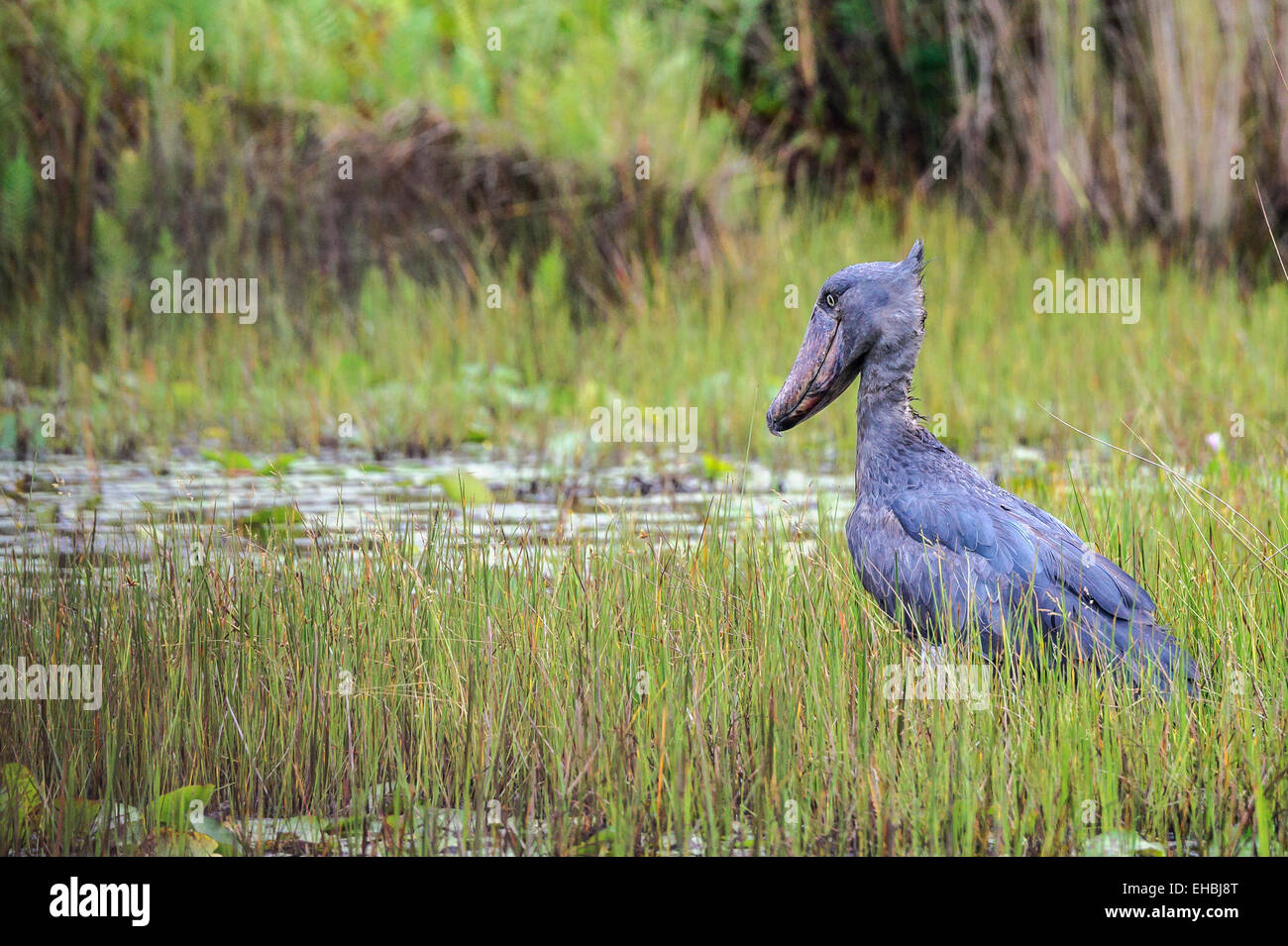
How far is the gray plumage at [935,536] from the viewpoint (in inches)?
153

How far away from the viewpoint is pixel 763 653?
13.2ft

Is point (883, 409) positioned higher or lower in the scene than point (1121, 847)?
higher

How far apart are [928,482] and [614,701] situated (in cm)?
109

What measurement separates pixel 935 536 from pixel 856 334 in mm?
718

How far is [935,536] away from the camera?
161 inches

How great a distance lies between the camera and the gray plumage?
3875 mm

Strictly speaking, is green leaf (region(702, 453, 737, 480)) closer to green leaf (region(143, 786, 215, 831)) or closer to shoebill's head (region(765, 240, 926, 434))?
shoebill's head (region(765, 240, 926, 434))

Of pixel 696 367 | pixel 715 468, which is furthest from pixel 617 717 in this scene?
pixel 696 367

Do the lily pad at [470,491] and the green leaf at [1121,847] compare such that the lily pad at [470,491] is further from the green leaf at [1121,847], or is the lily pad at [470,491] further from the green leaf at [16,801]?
the green leaf at [1121,847]

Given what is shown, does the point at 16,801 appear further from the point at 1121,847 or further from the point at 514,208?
the point at 514,208

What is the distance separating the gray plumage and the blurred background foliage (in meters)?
3.39

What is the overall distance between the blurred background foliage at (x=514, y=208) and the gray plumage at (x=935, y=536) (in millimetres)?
3386

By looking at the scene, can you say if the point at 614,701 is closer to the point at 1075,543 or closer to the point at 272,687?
the point at 272,687
